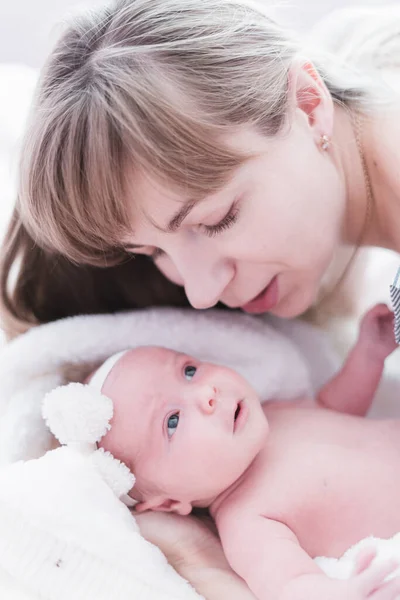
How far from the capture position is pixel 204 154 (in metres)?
0.92

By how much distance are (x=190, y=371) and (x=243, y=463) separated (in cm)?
16

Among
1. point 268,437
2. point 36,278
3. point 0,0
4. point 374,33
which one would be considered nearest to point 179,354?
point 268,437

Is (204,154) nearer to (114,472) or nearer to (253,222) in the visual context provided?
(253,222)

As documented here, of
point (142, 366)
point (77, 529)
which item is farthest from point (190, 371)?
point (77, 529)

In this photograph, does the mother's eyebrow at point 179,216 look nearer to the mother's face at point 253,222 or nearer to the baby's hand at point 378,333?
the mother's face at point 253,222

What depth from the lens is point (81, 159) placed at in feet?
3.00

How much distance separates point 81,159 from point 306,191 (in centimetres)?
31

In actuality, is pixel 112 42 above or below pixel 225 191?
above

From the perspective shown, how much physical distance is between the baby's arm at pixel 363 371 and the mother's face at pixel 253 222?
7.0 inches

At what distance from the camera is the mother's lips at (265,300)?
3.70 feet

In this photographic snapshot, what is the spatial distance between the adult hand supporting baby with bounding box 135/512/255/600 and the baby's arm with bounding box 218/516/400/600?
21mm

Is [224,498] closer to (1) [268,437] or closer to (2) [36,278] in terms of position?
(1) [268,437]

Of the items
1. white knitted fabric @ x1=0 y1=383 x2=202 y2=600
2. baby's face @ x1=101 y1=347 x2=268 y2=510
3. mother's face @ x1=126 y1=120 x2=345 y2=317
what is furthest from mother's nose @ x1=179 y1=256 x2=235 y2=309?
white knitted fabric @ x1=0 y1=383 x2=202 y2=600

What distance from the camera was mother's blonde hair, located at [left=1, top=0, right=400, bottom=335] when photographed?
0.90 m
